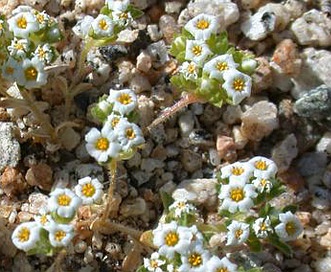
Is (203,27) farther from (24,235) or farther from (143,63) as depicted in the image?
(24,235)

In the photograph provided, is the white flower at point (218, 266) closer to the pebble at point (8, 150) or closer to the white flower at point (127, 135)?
the white flower at point (127, 135)

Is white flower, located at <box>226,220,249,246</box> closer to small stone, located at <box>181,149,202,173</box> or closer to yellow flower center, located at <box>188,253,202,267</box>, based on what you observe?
yellow flower center, located at <box>188,253,202,267</box>

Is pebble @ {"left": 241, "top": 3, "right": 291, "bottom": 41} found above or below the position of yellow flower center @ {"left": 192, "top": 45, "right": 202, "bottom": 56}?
below

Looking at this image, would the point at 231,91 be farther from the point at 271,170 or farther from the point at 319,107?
the point at 319,107

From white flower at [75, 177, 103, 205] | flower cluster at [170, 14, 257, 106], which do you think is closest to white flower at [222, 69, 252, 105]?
flower cluster at [170, 14, 257, 106]

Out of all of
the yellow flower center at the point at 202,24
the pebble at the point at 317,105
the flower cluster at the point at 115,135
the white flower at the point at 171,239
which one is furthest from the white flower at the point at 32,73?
the pebble at the point at 317,105

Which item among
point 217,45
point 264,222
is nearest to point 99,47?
point 217,45

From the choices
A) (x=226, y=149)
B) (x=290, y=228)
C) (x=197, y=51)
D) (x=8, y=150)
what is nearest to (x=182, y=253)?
(x=290, y=228)
